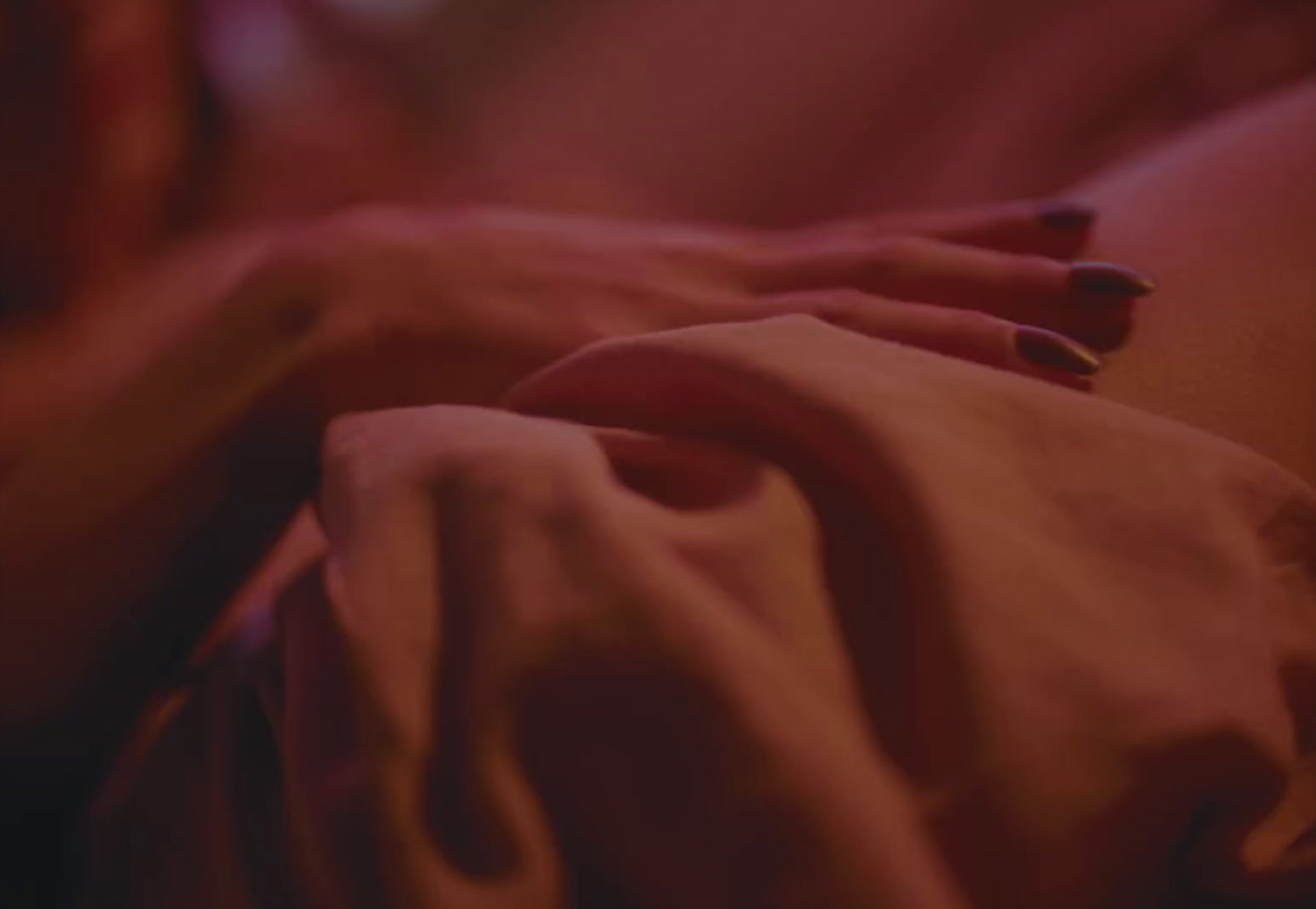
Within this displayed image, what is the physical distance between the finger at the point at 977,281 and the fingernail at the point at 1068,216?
0.02 m

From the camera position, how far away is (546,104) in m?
0.90

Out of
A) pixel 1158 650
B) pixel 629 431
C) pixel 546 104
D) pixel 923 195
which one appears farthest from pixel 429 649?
pixel 546 104

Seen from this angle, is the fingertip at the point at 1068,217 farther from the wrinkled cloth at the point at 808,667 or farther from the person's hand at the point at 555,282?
the wrinkled cloth at the point at 808,667

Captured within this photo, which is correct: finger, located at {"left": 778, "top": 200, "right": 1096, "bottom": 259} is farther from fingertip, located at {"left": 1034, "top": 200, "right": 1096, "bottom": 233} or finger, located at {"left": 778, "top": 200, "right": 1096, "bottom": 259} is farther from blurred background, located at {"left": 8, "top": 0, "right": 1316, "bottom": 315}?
blurred background, located at {"left": 8, "top": 0, "right": 1316, "bottom": 315}

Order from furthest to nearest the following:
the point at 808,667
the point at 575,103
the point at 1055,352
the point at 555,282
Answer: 1. the point at 575,103
2. the point at 555,282
3. the point at 1055,352
4. the point at 808,667

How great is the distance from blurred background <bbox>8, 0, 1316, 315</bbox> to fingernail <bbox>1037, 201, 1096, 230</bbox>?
195 millimetres

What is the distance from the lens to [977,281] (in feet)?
1.60

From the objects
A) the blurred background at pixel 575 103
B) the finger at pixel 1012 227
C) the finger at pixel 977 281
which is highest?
the blurred background at pixel 575 103

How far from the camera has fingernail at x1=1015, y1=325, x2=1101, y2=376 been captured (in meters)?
0.43

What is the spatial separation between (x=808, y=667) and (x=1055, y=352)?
0.19 metres

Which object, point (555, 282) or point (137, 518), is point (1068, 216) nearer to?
point (555, 282)

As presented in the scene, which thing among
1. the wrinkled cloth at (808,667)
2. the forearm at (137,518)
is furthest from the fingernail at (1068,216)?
the forearm at (137,518)

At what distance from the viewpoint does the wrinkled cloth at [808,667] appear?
0.99 ft

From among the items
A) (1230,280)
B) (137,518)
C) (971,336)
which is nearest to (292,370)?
(137,518)
